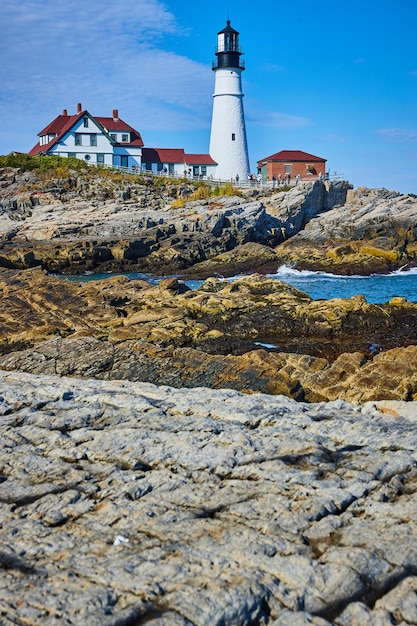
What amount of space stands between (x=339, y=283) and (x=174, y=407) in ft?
99.0

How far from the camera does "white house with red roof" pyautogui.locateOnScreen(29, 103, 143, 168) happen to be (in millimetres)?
62844

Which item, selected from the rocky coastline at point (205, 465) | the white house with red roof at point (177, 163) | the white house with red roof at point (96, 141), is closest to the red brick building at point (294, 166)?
the white house with red roof at point (177, 163)

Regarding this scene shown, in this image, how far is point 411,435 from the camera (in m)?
9.03

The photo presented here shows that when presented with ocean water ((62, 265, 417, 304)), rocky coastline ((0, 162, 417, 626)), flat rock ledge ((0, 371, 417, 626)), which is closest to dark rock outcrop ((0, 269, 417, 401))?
rocky coastline ((0, 162, 417, 626))

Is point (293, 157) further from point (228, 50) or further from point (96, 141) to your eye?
point (96, 141)

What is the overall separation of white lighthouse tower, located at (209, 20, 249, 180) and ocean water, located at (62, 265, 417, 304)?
2353 centimetres

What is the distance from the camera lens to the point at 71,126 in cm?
6259

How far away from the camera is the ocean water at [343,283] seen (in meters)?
34.5

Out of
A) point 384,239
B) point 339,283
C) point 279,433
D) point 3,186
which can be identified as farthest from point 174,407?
point 3,186

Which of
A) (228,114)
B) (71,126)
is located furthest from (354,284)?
(71,126)

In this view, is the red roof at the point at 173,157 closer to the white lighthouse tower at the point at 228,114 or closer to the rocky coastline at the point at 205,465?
the white lighthouse tower at the point at 228,114

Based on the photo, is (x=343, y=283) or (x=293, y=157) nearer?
(x=343, y=283)

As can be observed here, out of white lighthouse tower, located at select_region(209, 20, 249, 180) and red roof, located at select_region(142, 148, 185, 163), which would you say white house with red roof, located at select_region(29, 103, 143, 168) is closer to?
red roof, located at select_region(142, 148, 185, 163)

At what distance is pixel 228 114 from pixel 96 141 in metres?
13.6
